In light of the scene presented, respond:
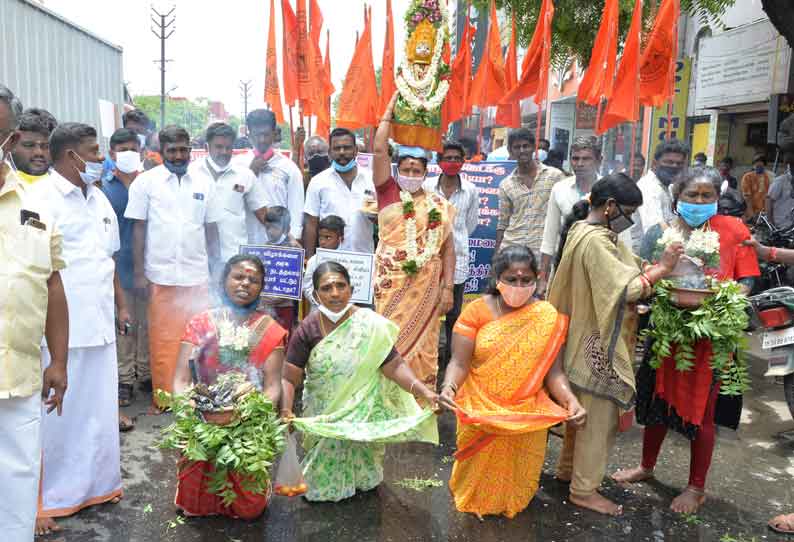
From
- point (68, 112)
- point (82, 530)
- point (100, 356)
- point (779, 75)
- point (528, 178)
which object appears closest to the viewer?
point (82, 530)

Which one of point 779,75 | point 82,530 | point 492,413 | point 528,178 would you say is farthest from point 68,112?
point 779,75

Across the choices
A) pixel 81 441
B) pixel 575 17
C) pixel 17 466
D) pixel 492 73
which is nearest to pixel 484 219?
pixel 492 73

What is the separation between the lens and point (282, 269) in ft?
18.1

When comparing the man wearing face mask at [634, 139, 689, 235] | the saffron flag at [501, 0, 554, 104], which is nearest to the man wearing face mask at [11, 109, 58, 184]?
the man wearing face mask at [634, 139, 689, 235]

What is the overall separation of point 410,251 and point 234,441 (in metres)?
1.86

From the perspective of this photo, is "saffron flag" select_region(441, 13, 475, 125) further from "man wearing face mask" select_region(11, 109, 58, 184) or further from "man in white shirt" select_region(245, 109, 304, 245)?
"man wearing face mask" select_region(11, 109, 58, 184)

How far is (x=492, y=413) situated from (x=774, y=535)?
1.71 metres

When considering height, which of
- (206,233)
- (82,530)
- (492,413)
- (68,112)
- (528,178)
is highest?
(68,112)

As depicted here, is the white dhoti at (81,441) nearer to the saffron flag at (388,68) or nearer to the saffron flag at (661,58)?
the saffron flag at (388,68)

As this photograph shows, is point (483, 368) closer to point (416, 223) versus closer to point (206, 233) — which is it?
point (416, 223)

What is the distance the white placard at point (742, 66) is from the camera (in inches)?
495

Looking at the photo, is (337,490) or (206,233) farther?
(206,233)

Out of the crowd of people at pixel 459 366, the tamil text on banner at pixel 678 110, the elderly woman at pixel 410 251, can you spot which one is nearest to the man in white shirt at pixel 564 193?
the elderly woman at pixel 410 251

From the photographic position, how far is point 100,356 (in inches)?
Answer: 152
